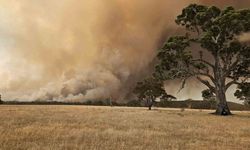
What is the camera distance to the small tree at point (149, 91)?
97.8 meters

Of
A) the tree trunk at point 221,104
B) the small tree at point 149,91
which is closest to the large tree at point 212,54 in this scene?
the tree trunk at point 221,104

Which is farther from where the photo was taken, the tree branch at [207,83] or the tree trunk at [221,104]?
the tree branch at [207,83]

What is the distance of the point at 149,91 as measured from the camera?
98500 mm

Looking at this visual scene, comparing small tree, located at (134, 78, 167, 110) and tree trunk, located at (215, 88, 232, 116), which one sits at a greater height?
small tree, located at (134, 78, 167, 110)

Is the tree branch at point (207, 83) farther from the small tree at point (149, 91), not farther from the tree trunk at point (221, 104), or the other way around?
the small tree at point (149, 91)

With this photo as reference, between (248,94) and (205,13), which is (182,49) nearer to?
(205,13)

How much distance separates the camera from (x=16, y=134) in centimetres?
1962

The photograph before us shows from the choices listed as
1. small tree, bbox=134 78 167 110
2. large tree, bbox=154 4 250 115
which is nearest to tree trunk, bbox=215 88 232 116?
large tree, bbox=154 4 250 115

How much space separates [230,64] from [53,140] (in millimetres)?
45977

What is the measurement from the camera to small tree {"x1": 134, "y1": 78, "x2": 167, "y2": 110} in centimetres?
9775

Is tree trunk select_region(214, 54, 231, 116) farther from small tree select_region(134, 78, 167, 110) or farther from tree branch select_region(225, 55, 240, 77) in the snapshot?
small tree select_region(134, 78, 167, 110)

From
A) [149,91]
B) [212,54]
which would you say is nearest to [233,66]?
[212,54]

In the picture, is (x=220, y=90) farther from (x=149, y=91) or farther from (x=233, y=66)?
(x=149, y=91)

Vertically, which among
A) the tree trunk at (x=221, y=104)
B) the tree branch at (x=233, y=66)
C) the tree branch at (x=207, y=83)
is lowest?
the tree trunk at (x=221, y=104)
